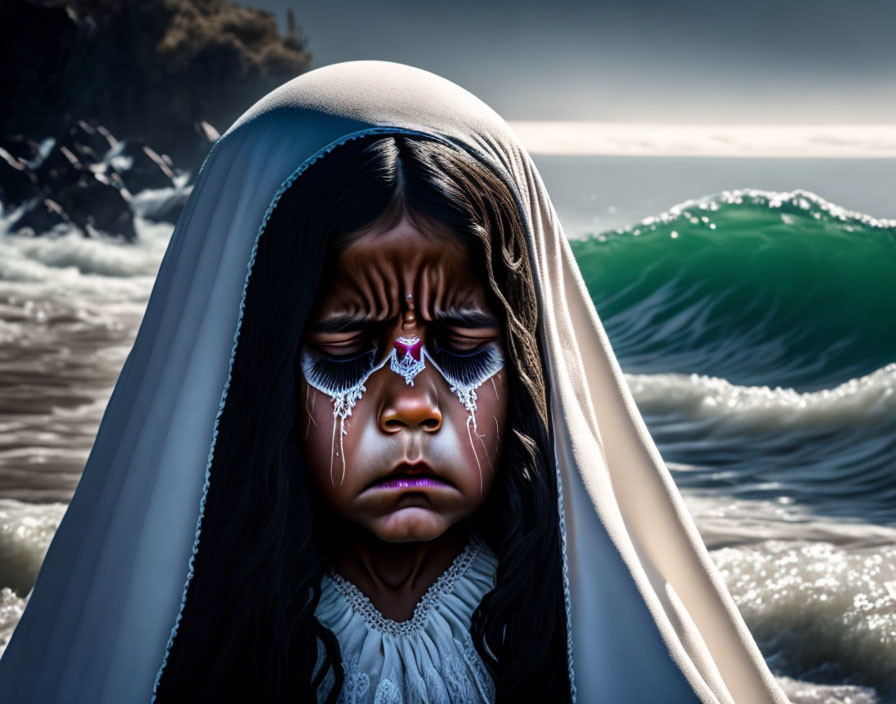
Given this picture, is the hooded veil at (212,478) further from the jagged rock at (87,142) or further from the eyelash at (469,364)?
the jagged rock at (87,142)

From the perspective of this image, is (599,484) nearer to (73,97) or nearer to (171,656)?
(171,656)

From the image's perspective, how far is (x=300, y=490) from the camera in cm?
208

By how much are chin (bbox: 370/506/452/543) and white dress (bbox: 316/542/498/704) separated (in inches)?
6.4

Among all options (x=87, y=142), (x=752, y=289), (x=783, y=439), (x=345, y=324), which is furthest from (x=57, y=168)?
(x=345, y=324)

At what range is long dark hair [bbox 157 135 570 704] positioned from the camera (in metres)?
2.00

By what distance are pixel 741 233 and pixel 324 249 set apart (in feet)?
35.8

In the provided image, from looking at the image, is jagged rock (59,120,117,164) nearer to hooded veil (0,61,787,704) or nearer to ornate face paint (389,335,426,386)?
hooded veil (0,61,787,704)

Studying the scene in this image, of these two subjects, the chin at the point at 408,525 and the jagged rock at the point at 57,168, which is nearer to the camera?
the chin at the point at 408,525

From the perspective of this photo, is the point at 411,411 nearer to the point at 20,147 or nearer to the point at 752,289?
the point at 752,289

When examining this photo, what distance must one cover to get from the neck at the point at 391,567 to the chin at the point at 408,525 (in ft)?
0.39

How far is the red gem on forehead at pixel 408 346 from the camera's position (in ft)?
6.61

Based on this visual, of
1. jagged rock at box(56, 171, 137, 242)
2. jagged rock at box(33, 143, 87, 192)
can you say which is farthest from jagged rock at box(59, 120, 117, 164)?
jagged rock at box(56, 171, 137, 242)

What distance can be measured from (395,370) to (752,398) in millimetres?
7504

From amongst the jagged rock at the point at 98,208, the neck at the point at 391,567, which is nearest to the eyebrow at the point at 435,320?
the neck at the point at 391,567
